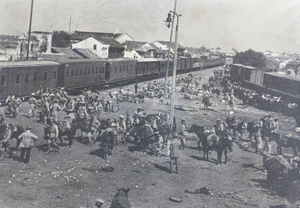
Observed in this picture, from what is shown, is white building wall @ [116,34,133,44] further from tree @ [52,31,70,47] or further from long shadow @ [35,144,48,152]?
long shadow @ [35,144,48,152]

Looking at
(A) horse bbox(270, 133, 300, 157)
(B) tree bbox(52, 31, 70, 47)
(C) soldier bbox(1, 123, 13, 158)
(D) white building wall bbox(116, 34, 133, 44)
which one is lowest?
(C) soldier bbox(1, 123, 13, 158)

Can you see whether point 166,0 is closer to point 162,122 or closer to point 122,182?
point 162,122

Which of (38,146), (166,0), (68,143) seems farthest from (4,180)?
(166,0)

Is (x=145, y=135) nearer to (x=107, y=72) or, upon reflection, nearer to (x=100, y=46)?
(x=107, y=72)

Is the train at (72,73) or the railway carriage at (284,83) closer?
the train at (72,73)

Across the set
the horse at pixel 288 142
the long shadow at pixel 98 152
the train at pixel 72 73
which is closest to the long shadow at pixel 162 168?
the long shadow at pixel 98 152

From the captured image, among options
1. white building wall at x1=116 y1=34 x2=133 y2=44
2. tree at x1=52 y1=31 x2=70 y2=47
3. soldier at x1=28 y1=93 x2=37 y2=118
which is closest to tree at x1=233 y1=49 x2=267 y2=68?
white building wall at x1=116 y1=34 x2=133 y2=44

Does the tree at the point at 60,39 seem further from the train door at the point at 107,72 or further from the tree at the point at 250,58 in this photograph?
the tree at the point at 250,58

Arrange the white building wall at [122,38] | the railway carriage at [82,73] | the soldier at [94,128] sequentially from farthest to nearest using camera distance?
the white building wall at [122,38] → the railway carriage at [82,73] → the soldier at [94,128]
